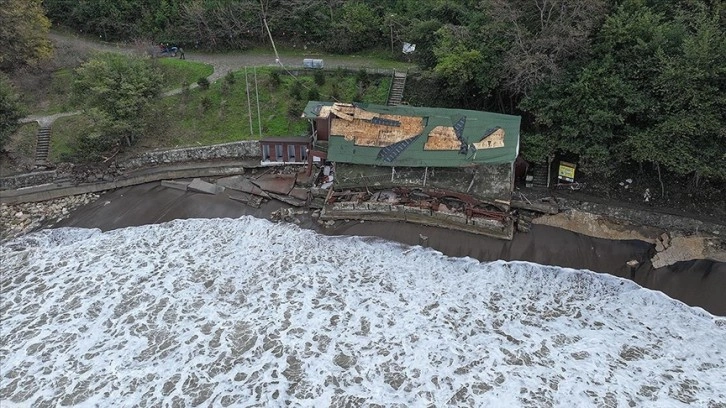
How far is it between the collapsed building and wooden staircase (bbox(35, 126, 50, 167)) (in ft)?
62.8

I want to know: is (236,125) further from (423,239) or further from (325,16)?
(423,239)

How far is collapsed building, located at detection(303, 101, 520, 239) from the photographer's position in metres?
23.8

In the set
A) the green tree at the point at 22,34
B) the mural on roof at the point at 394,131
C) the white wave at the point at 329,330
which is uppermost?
the green tree at the point at 22,34

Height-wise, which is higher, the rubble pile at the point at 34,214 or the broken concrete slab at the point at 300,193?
the broken concrete slab at the point at 300,193

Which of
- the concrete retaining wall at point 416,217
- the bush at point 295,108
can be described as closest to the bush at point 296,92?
the bush at point 295,108

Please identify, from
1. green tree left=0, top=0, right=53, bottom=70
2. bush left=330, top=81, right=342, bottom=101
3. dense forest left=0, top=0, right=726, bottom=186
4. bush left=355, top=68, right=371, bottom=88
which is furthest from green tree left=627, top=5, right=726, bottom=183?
green tree left=0, top=0, right=53, bottom=70

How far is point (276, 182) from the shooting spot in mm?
27547

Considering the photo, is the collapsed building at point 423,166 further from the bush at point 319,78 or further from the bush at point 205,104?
the bush at point 205,104

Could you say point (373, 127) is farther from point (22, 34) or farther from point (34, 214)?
point (22, 34)

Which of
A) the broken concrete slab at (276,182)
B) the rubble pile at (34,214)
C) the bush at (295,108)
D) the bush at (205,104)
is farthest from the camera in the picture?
the bush at (205,104)

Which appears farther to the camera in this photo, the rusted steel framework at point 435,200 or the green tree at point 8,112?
the green tree at point 8,112

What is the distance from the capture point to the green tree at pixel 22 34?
32.4 metres

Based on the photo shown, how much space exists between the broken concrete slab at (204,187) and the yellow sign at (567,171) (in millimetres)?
19909

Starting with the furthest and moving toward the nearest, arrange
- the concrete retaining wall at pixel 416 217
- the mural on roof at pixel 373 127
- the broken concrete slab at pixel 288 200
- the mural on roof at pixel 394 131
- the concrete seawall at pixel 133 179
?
the concrete seawall at pixel 133 179 → the broken concrete slab at pixel 288 200 → the mural on roof at pixel 373 127 → the mural on roof at pixel 394 131 → the concrete retaining wall at pixel 416 217
